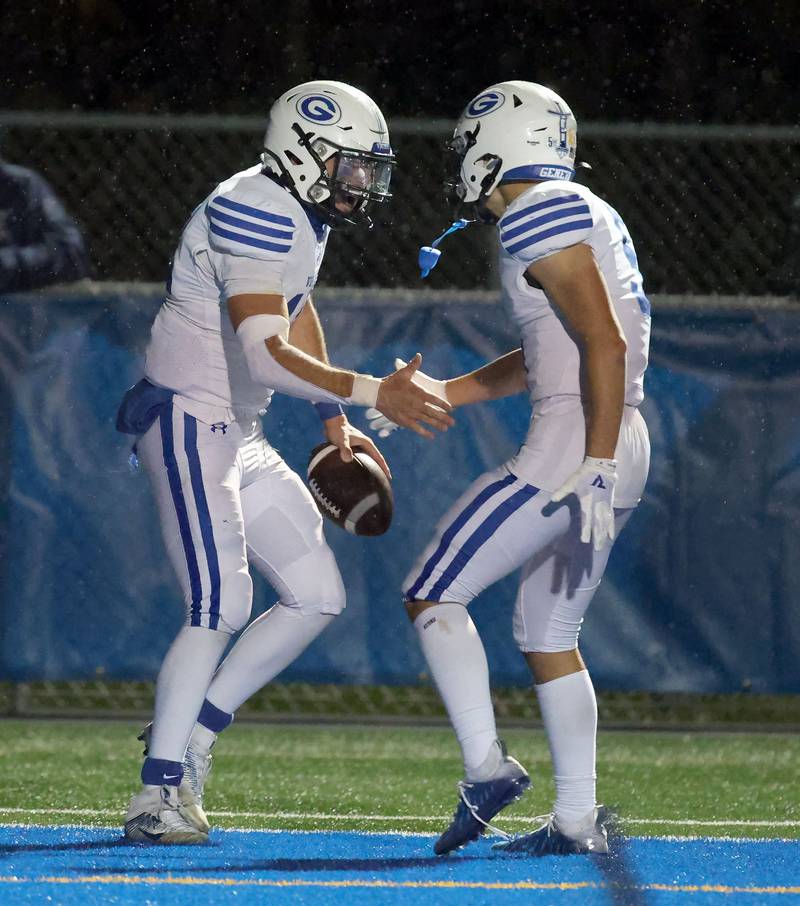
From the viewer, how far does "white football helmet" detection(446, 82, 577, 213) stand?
4.23 meters

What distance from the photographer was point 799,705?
24.4ft

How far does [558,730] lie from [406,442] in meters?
2.55

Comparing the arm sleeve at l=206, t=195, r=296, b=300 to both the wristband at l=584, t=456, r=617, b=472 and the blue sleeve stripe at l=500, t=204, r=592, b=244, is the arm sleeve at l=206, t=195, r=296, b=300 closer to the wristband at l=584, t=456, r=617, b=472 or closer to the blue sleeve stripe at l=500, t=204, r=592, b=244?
the blue sleeve stripe at l=500, t=204, r=592, b=244

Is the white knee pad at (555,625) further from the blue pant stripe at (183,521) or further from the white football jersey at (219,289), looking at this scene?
the white football jersey at (219,289)

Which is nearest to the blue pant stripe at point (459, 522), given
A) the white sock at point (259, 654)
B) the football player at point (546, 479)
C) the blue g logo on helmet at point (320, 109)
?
the football player at point (546, 479)

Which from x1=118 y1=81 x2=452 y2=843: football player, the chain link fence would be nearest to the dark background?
the chain link fence

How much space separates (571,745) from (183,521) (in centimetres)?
112

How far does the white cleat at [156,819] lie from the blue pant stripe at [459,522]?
83 cm

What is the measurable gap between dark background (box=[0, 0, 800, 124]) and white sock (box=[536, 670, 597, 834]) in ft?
22.8

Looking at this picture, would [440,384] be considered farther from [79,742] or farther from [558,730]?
[79,742]

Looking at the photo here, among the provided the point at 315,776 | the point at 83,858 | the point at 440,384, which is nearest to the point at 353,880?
the point at 83,858

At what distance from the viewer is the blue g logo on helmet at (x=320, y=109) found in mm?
4395

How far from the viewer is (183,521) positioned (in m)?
4.34

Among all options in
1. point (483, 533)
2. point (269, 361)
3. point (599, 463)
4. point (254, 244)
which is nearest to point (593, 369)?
point (599, 463)
